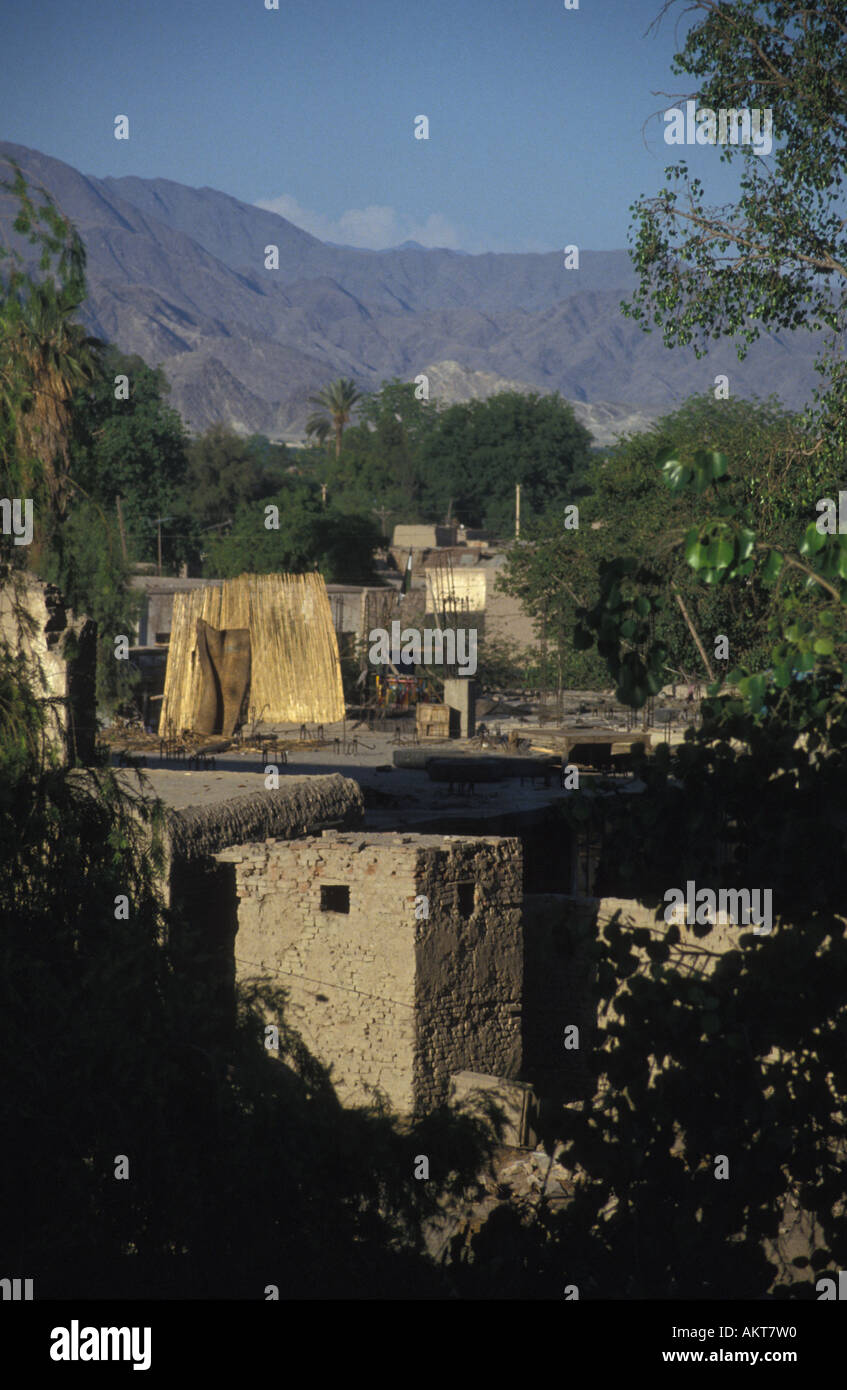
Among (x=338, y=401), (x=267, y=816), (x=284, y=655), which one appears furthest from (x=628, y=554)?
(x=338, y=401)

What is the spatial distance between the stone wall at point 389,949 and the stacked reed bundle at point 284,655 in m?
12.4

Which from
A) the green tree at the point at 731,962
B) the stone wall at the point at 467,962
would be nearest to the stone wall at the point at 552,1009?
the stone wall at the point at 467,962

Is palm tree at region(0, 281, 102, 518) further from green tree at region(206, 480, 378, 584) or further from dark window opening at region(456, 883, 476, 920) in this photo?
green tree at region(206, 480, 378, 584)

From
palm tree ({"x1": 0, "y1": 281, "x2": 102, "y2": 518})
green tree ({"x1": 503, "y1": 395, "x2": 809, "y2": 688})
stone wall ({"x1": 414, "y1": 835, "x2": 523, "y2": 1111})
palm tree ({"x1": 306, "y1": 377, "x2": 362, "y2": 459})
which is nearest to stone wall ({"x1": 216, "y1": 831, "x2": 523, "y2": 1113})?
stone wall ({"x1": 414, "y1": 835, "x2": 523, "y2": 1111})

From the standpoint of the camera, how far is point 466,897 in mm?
10055

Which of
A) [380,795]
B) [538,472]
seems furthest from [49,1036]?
[538,472]

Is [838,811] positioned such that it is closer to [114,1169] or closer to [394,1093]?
[114,1169]

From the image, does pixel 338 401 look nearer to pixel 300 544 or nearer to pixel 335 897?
pixel 300 544

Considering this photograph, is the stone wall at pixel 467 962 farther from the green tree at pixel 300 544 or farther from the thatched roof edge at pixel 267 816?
the green tree at pixel 300 544

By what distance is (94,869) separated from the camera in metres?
8.08

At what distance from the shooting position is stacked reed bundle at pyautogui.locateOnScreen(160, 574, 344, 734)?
2255 cm

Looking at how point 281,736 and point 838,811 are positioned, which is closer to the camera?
point 838,811

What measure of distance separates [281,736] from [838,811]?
59.2 ft
